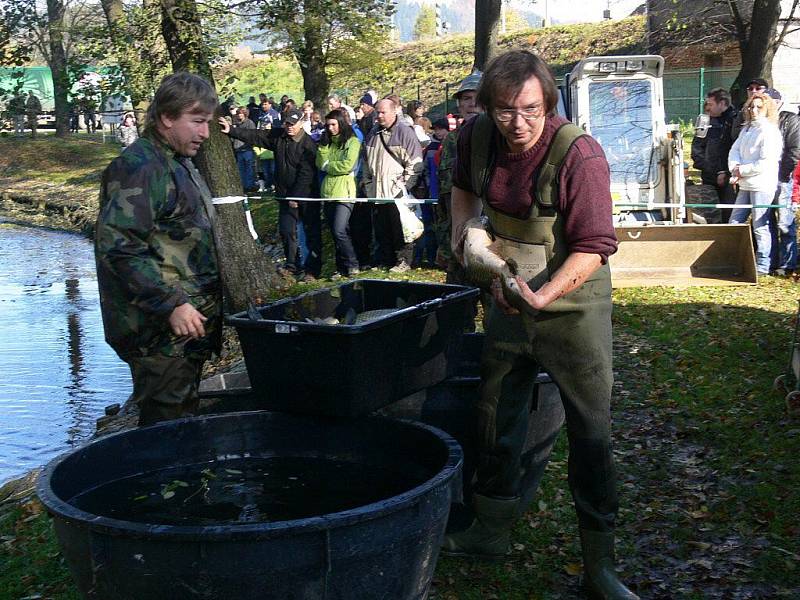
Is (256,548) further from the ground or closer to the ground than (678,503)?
further from the ground

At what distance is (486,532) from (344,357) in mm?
1332

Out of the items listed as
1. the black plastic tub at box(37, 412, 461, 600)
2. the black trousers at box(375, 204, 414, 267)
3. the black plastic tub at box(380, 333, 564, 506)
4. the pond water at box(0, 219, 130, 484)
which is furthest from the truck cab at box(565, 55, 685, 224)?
the black plastic tub at box(37, 412, 461, 600)

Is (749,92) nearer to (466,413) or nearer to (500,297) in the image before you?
(466,413)

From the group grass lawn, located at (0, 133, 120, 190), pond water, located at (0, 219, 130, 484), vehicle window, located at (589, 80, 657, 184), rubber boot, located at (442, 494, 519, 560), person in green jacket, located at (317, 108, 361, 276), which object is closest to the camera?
rubber boot, located at (442, 494, 519, 560)

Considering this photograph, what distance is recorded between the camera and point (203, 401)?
5883 mm

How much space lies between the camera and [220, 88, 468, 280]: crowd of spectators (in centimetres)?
1367

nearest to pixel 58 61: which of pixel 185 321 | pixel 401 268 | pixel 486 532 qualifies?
pixel 401 268

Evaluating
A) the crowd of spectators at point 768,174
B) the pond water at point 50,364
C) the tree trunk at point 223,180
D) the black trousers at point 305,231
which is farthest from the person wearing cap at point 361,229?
the crowd of spectators at point 768,174

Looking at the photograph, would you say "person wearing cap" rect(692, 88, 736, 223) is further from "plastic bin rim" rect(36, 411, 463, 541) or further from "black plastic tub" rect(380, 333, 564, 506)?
"plastic bin rim" rect(36, 411, 463, 541)

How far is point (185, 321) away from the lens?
4.53 metres

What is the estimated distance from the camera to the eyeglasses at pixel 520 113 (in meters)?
3.98

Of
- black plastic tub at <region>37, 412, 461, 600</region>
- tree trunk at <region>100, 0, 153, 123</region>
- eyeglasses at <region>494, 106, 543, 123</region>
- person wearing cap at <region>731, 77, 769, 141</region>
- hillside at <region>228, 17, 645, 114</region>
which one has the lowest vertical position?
black plastic tub at <region>37, 412, 461, 600</region>

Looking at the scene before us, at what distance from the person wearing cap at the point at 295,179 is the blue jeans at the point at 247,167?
28.2 feet

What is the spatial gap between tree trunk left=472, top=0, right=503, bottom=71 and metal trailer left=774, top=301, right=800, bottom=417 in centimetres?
1095
